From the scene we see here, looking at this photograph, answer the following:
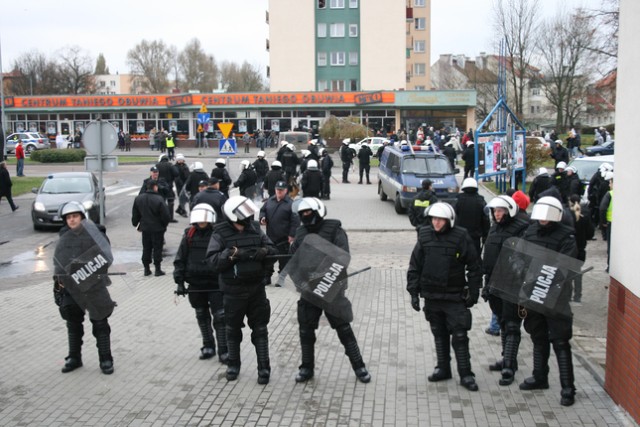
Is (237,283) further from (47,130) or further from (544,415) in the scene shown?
(47,130)

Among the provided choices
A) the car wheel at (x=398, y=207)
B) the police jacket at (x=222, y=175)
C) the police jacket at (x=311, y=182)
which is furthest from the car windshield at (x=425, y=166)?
the police jacket at (x=222, y=175)

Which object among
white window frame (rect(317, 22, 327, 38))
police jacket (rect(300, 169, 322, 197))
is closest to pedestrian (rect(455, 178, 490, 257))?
police jacket (rect(300, 169, 322, 197))

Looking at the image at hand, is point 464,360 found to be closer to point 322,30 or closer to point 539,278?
point 539,278

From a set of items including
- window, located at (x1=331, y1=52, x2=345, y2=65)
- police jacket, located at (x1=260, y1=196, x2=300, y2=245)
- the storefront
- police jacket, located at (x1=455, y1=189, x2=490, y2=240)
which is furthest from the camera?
window, located at (x1=331, y1=52, x2=345, y2=65)

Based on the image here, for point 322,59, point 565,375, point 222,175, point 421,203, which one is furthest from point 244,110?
point 565,375

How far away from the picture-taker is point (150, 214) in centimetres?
1257

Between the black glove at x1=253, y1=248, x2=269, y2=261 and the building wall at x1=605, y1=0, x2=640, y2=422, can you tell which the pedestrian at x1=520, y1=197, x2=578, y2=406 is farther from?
the black glove at x1=253, y1=248, x2=269, y2=261

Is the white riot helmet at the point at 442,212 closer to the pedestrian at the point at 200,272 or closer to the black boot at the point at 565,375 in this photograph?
the black boot at the point at 565,375

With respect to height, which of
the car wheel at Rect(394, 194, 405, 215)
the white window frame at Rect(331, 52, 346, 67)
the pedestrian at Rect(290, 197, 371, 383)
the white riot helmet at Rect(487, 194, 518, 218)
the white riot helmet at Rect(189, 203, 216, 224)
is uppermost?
the white window frame at Rect(331, 52, 346, 67)

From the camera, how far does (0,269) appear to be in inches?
559

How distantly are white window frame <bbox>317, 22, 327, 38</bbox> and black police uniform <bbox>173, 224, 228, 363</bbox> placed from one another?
62.5 meters

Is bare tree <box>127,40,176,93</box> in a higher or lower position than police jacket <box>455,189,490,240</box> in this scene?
higher

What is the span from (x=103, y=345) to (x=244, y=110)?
173ft

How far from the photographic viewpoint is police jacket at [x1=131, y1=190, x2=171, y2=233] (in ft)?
41.2
